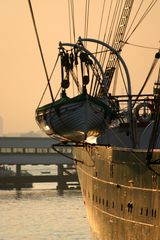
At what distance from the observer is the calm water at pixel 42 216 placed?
3383 inches

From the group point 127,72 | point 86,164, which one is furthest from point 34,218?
point 127,72

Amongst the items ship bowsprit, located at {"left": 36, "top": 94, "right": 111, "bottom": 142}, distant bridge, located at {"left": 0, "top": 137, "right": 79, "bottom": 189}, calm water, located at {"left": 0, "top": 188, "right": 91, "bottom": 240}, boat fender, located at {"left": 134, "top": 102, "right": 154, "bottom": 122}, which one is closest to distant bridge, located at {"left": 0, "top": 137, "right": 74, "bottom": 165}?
distant bridge, located at {"left": 0, "top": 137, "right": 79, "bottom": 189}

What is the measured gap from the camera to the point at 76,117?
2062 inches

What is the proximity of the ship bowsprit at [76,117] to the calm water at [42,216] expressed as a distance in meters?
27.9

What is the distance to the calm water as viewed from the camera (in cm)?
8594

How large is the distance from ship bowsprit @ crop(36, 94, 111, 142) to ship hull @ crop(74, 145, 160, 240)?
143 centimetres

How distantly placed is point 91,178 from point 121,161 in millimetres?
11381

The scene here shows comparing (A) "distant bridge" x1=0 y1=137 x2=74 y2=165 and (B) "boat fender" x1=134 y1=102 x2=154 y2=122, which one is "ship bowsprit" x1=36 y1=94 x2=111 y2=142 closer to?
(B) "boat fender" x1=134 y1=102 x2=154 y2=122

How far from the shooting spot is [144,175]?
4912 centimetres

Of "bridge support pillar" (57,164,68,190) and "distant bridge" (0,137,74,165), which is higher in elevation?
"distant bridge" (0,137,74,165)

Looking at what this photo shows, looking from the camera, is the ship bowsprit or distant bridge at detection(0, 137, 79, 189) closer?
the ship bowsprit

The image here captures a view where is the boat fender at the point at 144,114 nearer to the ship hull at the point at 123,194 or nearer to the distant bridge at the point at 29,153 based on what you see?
the ship hull at the point at 123,194

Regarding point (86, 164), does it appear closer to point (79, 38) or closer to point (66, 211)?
point (79, 38)

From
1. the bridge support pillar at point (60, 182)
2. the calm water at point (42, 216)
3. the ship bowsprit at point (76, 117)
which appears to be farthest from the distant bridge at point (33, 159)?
the ship bowsprit at point (76, 117)
